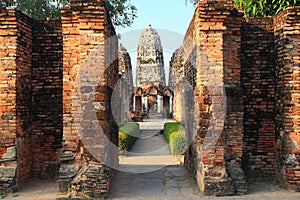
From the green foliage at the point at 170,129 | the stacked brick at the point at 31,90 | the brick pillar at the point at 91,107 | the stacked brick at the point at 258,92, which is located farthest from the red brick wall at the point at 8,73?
the green foliage at the point at 170,129

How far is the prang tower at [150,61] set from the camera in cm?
3178

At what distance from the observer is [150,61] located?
31953 millimetres

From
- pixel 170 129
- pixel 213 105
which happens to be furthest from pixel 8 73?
pixel 170 129

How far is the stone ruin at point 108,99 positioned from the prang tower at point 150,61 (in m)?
24.8

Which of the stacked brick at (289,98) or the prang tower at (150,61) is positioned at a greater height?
the prang tower at (150,61)

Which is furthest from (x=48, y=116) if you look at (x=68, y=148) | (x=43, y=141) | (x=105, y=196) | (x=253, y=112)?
(x=253, y=112)

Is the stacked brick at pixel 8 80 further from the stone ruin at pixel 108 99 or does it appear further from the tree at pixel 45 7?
the tree at pixel 45 7

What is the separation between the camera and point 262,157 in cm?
677

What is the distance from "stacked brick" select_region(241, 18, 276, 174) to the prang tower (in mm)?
24822

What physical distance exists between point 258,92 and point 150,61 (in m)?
25.5

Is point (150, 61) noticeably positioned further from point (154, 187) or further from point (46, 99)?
point (154, 187)

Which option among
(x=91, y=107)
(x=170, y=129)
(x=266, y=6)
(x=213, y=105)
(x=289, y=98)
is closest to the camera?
(x=91, y=107)

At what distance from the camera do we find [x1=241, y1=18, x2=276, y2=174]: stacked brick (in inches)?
267

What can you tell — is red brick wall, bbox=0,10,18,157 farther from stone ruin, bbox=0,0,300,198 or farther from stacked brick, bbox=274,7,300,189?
stacked brick, bbox=274,7,300,189
